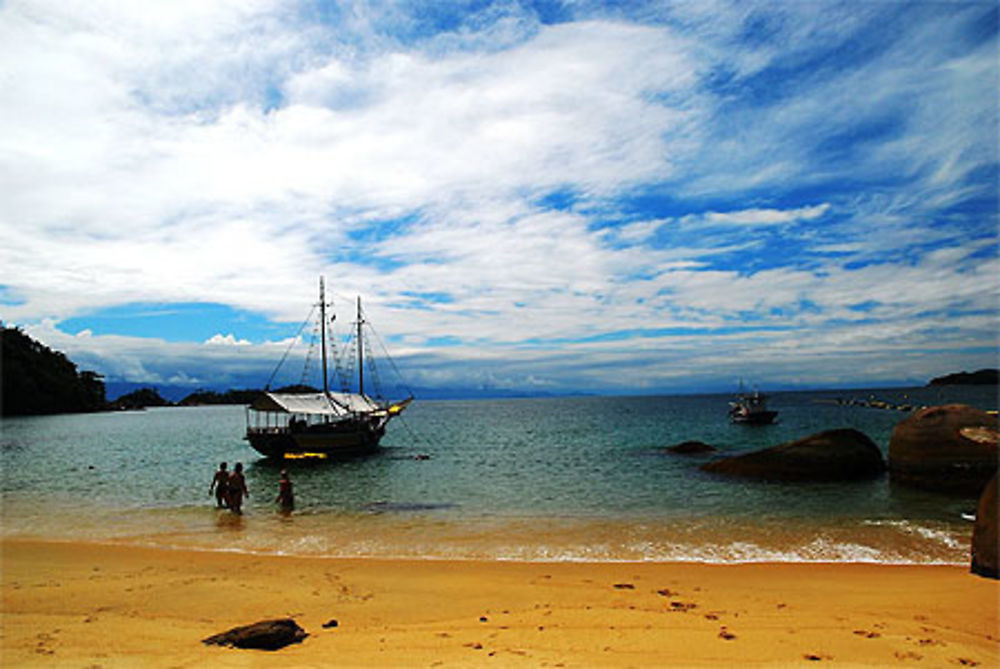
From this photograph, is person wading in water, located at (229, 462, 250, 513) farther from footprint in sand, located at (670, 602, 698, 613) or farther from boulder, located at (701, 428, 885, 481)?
boulder, located at (701, 428, 885, 481)

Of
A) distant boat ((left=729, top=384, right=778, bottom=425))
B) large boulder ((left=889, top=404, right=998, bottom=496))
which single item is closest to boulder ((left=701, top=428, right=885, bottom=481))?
large boulder ((left=889, top=404, right=998, bottom=496))

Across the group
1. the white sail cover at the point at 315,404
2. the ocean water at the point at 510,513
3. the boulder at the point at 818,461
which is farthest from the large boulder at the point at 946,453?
the white sail cover at the point at 315,404

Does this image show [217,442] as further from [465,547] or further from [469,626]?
[469,626]

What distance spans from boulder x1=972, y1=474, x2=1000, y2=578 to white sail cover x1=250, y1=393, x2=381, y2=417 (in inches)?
1448

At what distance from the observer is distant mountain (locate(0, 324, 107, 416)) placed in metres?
120

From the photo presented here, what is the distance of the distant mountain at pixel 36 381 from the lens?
4744 inches

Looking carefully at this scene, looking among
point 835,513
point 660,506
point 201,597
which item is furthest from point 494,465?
point 201,597

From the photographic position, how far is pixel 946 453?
902 inches

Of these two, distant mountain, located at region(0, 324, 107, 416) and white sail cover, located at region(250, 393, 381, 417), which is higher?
distant mountain, located at region(0, 324, 107, 416)

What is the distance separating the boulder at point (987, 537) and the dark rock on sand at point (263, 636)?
11.1 metres

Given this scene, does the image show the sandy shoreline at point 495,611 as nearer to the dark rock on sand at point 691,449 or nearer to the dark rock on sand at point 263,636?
the dark rock on sand at point 263,636

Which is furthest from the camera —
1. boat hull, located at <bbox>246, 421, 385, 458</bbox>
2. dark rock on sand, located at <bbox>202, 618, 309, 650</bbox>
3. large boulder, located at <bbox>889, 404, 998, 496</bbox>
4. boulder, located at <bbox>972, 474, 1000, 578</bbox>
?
boat hull, located at <bbox>246, 421, 385, 458</bbox>

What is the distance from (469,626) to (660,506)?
13981 mm

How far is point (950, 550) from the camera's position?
14.5 meters
